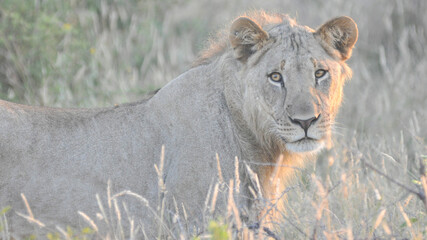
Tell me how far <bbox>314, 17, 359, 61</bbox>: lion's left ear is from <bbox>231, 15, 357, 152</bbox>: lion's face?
1cm

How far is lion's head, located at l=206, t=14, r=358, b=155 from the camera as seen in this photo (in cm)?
442

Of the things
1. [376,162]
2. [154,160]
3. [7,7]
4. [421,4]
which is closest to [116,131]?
[154,160]

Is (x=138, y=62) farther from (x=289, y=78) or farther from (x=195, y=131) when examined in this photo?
(x=289, y=78)

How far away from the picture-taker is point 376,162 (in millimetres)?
7324

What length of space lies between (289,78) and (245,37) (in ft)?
1.69

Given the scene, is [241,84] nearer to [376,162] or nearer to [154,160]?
[154,160]

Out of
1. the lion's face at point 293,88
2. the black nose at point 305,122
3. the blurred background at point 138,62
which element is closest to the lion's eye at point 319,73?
the lion's face at point 293,88

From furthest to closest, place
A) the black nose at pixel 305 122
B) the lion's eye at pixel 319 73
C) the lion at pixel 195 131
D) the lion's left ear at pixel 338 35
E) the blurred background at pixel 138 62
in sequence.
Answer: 1. the blurred background at pixel 138 62
2. the lion's left ear at pixel 338 35
3. the lion's eye at pixel 319 73
4. the lion at pixel 195 131
5. the black nose at pixel 305 122

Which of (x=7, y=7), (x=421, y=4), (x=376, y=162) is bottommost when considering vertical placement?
(x=376, y=162)

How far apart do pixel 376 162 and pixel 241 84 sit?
10.2 feet

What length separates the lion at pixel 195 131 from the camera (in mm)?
4520

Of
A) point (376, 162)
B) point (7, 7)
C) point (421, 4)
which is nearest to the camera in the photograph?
point (376, 162)

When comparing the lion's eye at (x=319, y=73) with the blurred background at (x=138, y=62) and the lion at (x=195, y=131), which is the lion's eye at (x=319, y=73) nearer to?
the lion at (x=195, y=131)

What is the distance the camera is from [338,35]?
4875 mm
